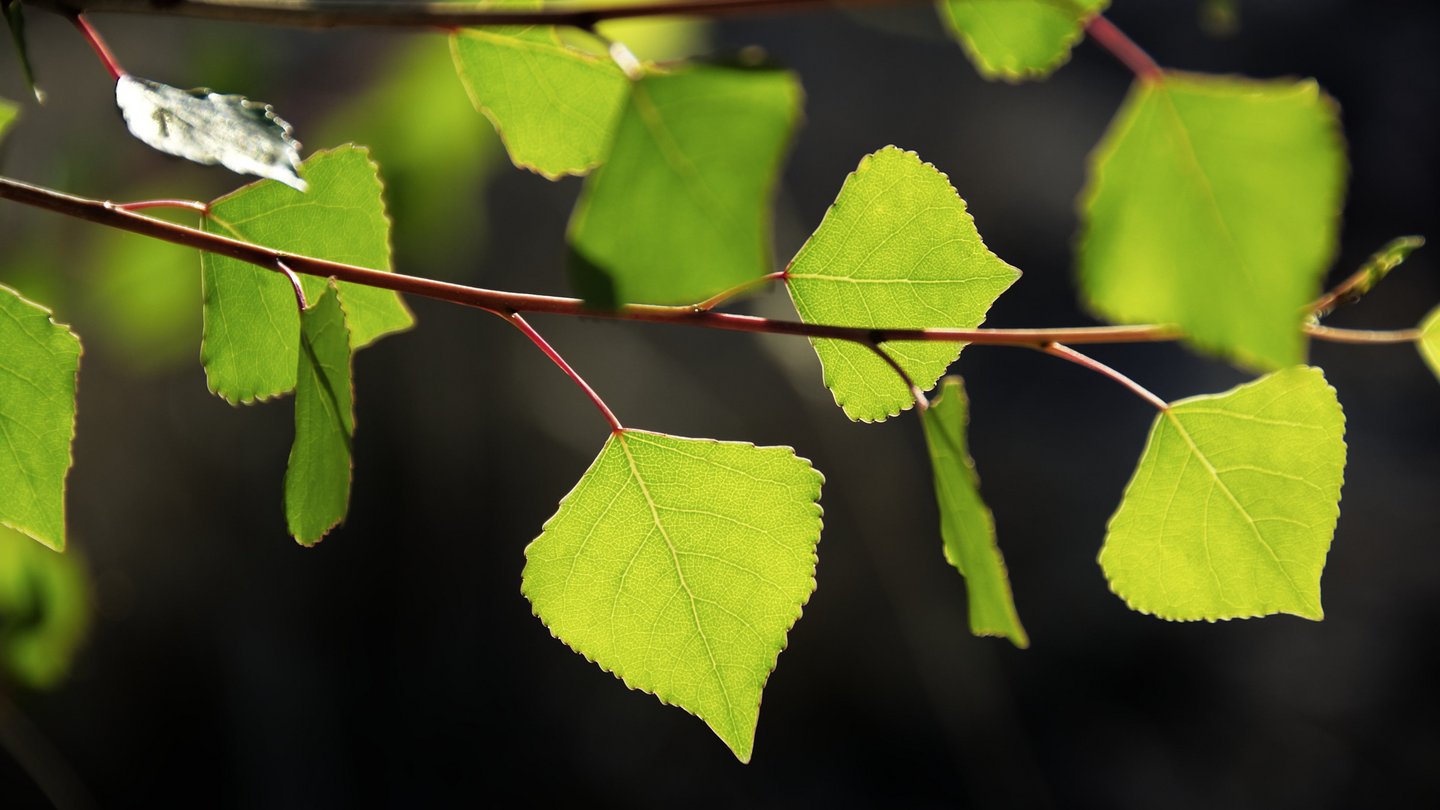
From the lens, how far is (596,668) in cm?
214

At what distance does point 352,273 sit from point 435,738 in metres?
2.21

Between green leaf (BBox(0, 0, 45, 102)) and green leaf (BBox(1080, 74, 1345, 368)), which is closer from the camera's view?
green leaf (BBox(1080, 74, 1345, 368))

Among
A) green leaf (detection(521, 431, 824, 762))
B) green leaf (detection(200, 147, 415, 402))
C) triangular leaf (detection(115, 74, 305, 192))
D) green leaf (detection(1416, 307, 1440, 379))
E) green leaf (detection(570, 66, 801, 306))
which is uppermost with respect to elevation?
green leaf (detection(570, 66, 801, 306))

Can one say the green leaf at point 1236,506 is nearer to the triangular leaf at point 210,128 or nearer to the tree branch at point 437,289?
the tree branch at point 437,289

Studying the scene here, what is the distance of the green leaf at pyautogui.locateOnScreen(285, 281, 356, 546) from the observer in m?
0.29

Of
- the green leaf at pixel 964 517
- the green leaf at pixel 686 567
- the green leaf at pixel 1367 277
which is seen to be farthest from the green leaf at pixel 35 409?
the green leaf at pixel 1367 277

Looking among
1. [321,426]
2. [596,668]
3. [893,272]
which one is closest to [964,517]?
[893,272]

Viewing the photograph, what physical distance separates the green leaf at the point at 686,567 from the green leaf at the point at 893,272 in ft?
0.13

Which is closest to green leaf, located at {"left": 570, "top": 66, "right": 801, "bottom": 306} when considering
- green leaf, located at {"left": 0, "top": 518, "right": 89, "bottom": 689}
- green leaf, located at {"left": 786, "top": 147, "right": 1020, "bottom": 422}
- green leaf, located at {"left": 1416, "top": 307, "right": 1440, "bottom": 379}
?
green leaf, located at {"left": 786, "top": 147, "right": 1020, "bottom": 422}

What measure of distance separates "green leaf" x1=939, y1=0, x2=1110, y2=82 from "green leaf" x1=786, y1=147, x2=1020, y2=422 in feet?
0.19

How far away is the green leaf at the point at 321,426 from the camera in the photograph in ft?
0.94

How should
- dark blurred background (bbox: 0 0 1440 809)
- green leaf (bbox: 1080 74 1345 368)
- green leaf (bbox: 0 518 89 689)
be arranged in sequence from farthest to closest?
1. dark blurred background (bbox: 0 0 1440 809)
2. green leaf (bbox: 0 518 89 689)
3. green leaf (bbox: 1080 74 1345 368)

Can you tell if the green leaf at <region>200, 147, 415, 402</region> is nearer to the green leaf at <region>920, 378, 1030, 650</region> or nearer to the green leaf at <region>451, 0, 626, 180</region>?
the green leaf at <region>451, 0, 626, 180</region>

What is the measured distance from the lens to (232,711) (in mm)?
2193
